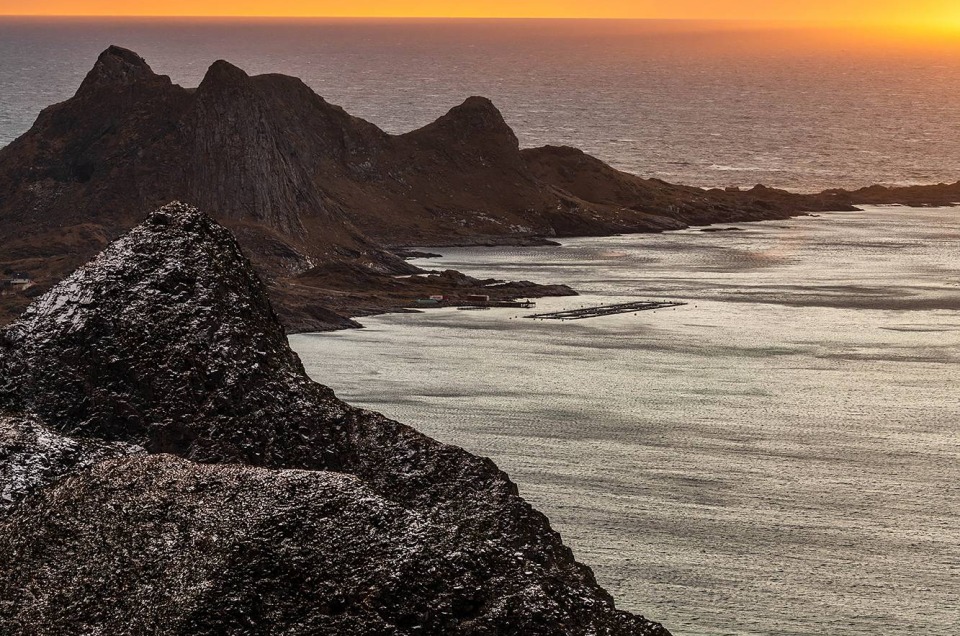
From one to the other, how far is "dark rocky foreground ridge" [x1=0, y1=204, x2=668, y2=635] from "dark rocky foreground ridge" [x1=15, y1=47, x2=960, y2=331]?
50989 millimetres

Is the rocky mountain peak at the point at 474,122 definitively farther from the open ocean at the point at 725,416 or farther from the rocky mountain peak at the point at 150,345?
the rocky mountain peak at the point at 150,345

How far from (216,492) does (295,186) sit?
278ft

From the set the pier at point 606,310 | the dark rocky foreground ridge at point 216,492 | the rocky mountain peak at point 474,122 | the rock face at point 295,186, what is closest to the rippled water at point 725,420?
the pier at point 606,310

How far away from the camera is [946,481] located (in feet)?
153

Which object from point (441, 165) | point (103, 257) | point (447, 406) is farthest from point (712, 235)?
point (103, 257)

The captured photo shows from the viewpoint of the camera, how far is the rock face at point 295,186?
8869 cm

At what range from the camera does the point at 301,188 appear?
10044cm

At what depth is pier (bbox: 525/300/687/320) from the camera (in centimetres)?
7981

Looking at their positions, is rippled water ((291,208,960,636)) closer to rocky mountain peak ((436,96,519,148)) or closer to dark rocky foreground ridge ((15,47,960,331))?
dark rocky foreground ridge ((15,47,960,331))

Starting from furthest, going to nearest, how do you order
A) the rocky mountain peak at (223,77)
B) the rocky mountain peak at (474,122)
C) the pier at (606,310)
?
the rocky mountain peak at (474,122) → the rocky mountain peak at (223,77) → the pier at (606,310)

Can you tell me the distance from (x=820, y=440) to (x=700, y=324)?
26.1 m

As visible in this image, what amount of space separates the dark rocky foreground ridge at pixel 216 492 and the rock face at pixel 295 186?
166ft

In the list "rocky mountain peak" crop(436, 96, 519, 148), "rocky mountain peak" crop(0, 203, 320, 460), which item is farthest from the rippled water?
"rocky mountain peak" crop(436, 96, 519, 148)

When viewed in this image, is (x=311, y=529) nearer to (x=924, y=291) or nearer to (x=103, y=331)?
(x=103, y=331)
